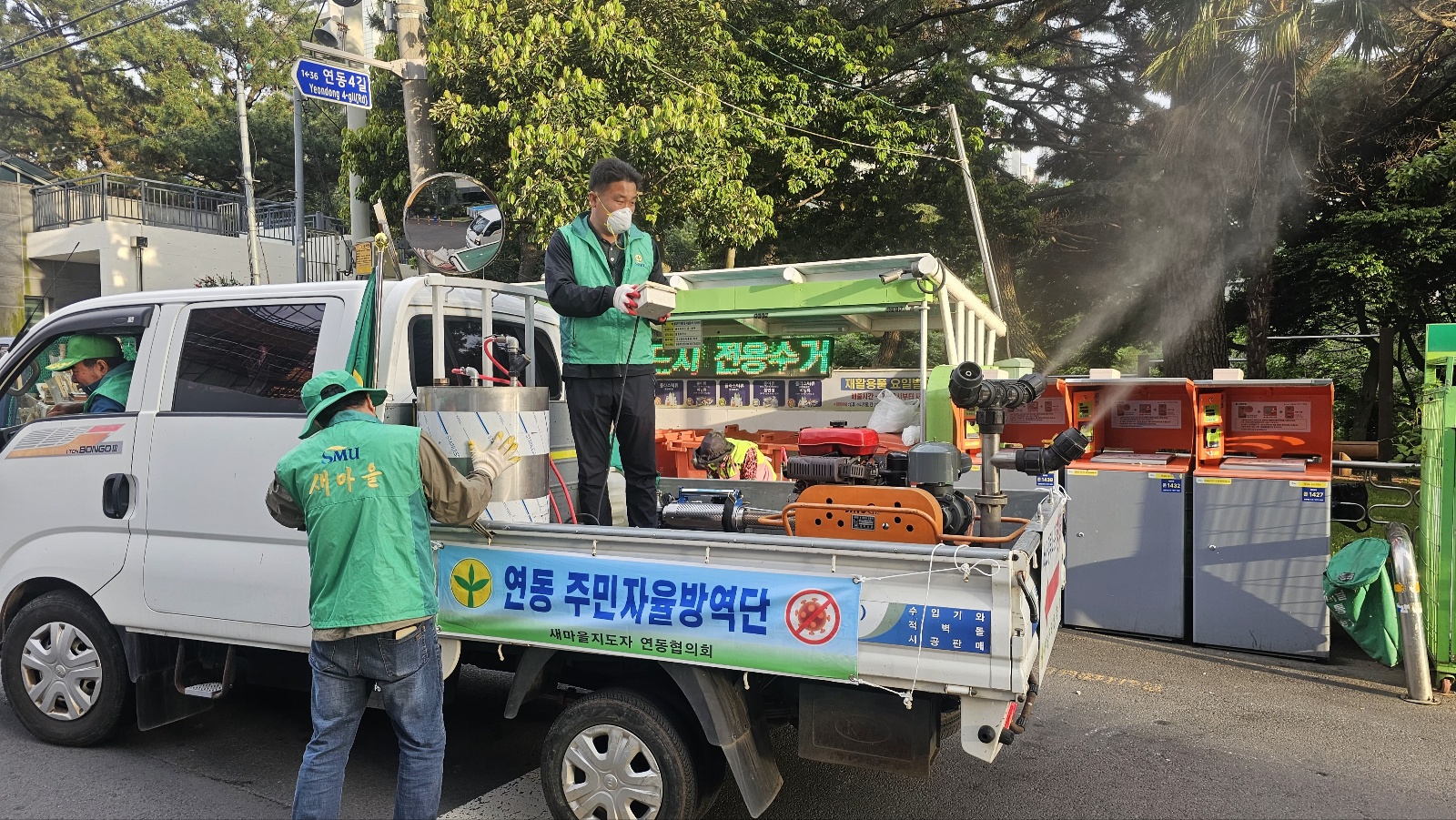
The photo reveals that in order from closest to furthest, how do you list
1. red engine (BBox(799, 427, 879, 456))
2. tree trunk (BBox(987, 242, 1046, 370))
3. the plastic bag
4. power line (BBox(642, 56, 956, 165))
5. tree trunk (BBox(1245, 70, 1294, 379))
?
red engine (BBox(799, 427, 879, 456)) < the plastic bag < tree trunk (BBox(1245, 70, 1294, 379)) < power line (BBox(642, 56, 956, 165)) < tree trunk (BBox(987, 242, 1046, 370))

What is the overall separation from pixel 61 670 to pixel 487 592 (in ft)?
8.22

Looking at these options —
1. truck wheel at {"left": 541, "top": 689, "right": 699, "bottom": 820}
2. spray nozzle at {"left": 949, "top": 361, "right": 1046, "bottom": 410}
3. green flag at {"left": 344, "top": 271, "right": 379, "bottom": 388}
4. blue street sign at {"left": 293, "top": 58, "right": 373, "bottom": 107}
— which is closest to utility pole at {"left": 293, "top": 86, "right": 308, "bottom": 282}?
blue street sign at {"left": 293, "top": 58, "right": 373, "bottom": 107}

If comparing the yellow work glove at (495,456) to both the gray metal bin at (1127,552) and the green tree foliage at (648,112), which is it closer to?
the gray metal bin at (1127,552)

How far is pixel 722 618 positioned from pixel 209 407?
8.73 feet

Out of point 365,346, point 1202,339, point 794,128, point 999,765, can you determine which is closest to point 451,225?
point 365,346

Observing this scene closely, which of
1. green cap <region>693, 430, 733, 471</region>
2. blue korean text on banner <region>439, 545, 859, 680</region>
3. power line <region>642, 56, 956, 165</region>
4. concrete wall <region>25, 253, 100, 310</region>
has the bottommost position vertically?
blue korean text on banner <region>439, 545, 859, 680</region>

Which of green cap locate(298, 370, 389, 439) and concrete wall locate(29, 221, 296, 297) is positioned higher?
concrete wall locate(29, 221, 296, 297)

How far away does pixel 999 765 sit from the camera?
4.47 meters

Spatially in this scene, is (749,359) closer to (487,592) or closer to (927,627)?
(487,592)

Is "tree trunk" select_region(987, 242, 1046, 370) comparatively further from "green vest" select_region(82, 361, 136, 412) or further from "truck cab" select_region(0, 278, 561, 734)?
"green vest" select_region(82, 361, 136, 412)

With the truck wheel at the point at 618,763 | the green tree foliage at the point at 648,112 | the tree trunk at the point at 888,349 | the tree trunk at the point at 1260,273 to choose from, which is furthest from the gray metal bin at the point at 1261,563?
the tree trunk at the point at 888,349

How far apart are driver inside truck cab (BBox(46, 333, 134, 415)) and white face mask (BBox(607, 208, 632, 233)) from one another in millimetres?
2467

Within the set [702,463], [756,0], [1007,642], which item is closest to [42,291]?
[756,0]

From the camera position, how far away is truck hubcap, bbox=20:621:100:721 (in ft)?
14.5
